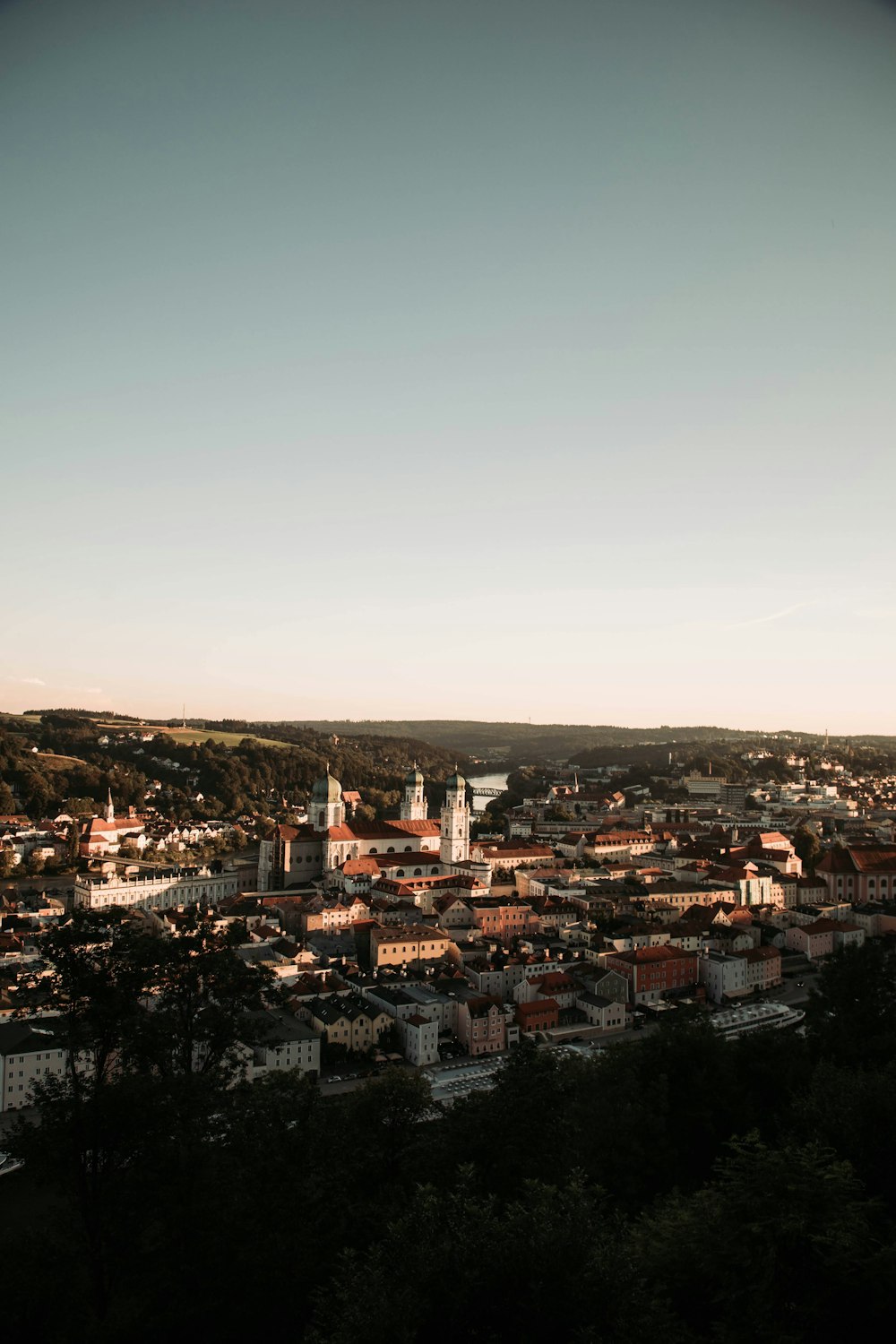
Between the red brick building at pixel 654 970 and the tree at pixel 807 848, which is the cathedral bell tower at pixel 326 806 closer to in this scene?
the red brick building at pixel 654 970

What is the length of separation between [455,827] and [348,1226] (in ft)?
148

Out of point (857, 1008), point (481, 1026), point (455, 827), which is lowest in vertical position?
point (481, 1026)

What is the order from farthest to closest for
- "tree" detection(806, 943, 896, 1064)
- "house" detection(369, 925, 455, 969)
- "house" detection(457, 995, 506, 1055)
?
"house" detection(369, 925, 455, 969) → "house" detection(457, 995, 506, 1055) → "tree" detection(806, 943, 896, 1064)

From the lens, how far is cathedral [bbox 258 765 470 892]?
53969 millimetres

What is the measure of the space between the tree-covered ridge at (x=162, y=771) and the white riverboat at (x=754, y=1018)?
185ft

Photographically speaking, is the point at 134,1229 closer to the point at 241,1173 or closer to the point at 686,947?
the point at 241,1173

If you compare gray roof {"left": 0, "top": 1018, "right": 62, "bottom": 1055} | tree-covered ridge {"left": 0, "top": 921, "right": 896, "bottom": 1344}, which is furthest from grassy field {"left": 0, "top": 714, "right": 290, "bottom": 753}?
tree-covered ridge {"left": 0, "top": 921, "right": 896, "bottom": 1344}

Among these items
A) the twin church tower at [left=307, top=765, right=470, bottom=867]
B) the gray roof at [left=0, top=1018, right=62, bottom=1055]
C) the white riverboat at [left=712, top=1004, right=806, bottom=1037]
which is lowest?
the white riverboat at [left=712, top=1004, right=806, bottom=1037]

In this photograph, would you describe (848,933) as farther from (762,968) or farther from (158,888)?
(158,888)

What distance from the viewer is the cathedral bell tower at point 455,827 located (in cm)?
5781

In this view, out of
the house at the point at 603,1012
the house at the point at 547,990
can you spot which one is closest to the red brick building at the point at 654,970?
the house at the point at 603,1012

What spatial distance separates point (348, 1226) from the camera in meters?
13.0

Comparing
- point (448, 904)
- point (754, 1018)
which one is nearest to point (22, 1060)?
point (448, 904)

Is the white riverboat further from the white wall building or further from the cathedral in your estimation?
the white wall building
